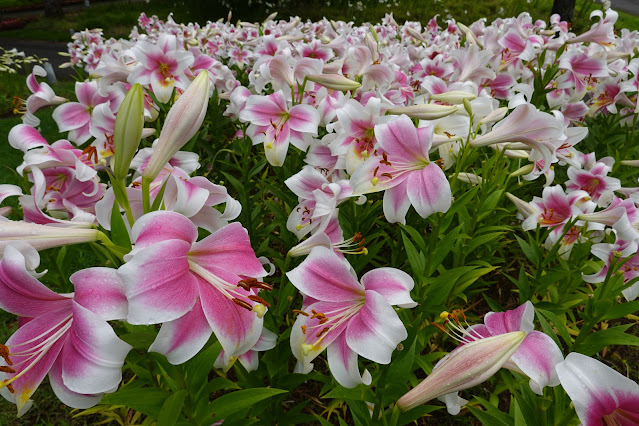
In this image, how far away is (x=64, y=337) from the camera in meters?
0.63

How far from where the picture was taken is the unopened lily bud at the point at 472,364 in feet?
2.15

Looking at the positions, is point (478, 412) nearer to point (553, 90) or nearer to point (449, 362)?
point (449, 362)

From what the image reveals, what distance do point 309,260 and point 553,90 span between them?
87.7 inches

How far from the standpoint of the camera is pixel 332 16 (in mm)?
11141

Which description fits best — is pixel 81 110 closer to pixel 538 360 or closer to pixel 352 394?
pixel 352 394

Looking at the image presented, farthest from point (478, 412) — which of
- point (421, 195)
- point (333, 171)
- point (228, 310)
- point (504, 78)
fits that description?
point (504, 78)

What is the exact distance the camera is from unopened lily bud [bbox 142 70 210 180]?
2.47 ft

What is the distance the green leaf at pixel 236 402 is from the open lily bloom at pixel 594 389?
1.83 feet

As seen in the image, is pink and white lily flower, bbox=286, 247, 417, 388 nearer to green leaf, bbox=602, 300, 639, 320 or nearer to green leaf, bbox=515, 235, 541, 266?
green leaf, bbox=602, 300, 639, 320

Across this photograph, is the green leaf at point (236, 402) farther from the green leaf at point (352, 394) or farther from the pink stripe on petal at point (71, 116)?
the pink stripe on petal at point (71, 116)

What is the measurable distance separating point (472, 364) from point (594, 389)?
164 millimetres

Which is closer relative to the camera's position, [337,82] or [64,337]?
[64,337]

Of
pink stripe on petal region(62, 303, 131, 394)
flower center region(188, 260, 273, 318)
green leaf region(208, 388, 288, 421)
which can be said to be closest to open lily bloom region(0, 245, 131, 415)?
pink stripe on petal region(62, 303, 131, 394)

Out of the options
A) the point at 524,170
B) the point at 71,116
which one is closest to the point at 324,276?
the point at 524,170
